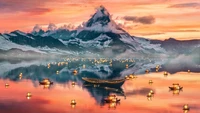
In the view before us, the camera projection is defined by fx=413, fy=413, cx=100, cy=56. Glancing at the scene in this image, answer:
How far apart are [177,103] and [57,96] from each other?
13.4 meters

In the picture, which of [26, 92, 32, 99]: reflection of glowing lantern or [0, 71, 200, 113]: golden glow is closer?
[0, 71, 200, 113]: golden glow

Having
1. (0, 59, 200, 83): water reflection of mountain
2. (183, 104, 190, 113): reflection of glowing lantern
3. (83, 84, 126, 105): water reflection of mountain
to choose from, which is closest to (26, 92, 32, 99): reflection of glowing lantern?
(83, 84, 126, 105): water reflection of mountain

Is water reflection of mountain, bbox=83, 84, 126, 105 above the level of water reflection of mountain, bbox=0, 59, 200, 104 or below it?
below

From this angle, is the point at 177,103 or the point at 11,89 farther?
the point at 11,89

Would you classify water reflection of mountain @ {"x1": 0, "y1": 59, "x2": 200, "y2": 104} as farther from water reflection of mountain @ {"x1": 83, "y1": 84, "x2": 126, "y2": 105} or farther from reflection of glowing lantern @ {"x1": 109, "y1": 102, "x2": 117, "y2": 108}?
reflection of glowing lantern @ {"x1": 109, "y1": 102, "x2": 117, "y2": 108}

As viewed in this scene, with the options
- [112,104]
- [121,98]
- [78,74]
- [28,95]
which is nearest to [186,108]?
[112,104]

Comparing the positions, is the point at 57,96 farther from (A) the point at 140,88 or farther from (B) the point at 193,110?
(B) the point at 193,110

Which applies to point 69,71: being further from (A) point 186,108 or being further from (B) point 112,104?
(A) point 186,108

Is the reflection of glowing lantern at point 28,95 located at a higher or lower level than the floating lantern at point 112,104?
higher

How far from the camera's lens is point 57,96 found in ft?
151

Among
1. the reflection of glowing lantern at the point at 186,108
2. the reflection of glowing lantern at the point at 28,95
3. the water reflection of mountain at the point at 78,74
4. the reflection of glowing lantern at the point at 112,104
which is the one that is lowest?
the reflection of glowing lantern at the point at 186,108

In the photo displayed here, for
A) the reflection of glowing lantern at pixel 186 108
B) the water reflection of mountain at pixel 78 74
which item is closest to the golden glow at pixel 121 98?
the reflection of glowing lantern at pixel 186 108

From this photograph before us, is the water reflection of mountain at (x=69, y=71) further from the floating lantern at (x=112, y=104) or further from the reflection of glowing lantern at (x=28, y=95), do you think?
the floating lantern at (x=112, y=104)

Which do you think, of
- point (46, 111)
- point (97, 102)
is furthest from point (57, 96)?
point (46, 111)
